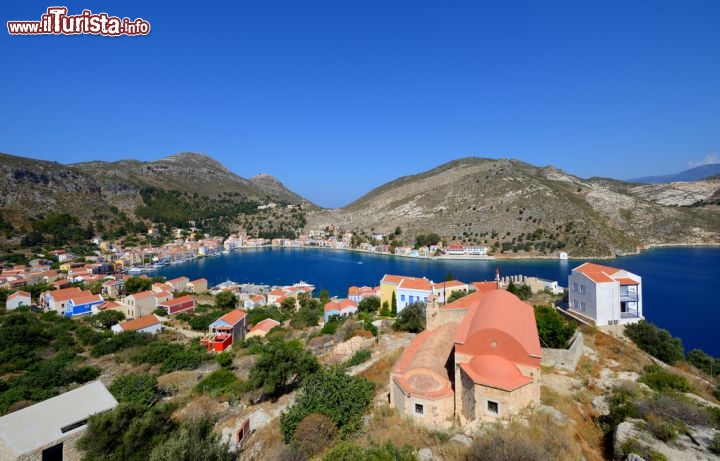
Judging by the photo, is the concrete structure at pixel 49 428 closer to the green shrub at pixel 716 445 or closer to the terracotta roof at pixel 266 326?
the green shrub at pixel 716 445

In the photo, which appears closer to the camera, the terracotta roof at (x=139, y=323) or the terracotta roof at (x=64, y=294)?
the terracotta roof at (x=139, y=323)

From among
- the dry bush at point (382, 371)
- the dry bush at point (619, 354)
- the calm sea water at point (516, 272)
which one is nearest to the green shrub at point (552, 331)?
the dry bush at point (619, 354)

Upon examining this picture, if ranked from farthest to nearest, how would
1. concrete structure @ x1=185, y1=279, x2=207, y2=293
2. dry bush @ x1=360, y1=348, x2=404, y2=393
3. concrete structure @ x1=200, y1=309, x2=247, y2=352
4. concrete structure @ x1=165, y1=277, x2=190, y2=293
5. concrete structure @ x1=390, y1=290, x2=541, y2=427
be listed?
concrete structure @ x1=185, y1=279, x2=207, y2=293 < concrete structure @ x1=165, y1=277, x2=190, y2=293 < concrete structure @ x1=200, y1=309, x2=247, y2=352 < dry bush @ x1=360, y1=348, x2=404, y2=393 < concrete structure @ x1=390, y1=290, x2=541, y2=427

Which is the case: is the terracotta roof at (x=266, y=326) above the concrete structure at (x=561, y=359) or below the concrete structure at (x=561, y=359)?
below

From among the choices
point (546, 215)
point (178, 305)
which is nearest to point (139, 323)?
point (178, 305)

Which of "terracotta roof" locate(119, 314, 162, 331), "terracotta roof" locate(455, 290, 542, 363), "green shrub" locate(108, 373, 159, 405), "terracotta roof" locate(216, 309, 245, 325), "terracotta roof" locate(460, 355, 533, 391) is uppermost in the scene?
"terracotta roof" locate(455, 290, 542, 363)

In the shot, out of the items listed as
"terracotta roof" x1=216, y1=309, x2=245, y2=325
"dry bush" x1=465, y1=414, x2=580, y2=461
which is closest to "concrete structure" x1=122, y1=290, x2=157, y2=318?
"terracotta roof" x1=216, y1=309, x2=245, y2=325

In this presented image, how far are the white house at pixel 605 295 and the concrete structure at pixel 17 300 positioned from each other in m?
43.6

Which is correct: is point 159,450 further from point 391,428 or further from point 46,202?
point 46,202

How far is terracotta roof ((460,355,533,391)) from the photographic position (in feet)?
23.0

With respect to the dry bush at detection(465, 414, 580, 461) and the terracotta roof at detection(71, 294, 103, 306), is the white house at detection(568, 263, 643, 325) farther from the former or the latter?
the terracotta roof at detection(71, 294, 103, 306)

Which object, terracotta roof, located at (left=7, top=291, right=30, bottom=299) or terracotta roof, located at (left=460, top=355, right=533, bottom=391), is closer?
terracotta roof, located at (left=460, top=355, right=533, bottom=391)

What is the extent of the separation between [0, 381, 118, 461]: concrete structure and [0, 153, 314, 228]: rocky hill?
74819mm

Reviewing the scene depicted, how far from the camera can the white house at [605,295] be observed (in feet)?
61.6
